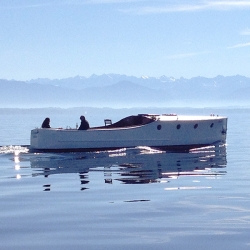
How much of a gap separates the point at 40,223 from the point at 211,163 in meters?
18.6

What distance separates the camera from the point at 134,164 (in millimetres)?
30094

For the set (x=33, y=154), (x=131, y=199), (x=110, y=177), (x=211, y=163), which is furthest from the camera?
(x=33, y=154)

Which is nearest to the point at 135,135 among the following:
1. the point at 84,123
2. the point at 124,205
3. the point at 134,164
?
the point at 84,123

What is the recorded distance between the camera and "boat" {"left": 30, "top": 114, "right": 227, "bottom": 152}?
1416 inches

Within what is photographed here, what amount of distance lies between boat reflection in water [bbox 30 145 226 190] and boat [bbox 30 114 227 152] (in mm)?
611

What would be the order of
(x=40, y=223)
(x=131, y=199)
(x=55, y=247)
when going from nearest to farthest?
(x=55, y=247) < (x=40, y=223) < (x=131, y=199)

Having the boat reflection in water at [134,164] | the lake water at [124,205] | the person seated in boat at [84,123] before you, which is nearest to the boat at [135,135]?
the person seated in boat at [84,123]

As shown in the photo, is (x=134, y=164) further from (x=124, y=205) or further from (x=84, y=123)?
(x=124, y=205)

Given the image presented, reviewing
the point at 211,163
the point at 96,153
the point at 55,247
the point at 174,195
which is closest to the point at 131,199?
the point at 174,195

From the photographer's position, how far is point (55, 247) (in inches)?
468

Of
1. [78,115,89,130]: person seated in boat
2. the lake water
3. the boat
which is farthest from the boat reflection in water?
[78,115,89,130]: person seated in boat

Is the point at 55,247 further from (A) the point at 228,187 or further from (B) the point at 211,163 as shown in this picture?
(B) the point at 211,163

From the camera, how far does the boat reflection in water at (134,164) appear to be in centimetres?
2495

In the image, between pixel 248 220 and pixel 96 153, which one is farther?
pixel 96 153
